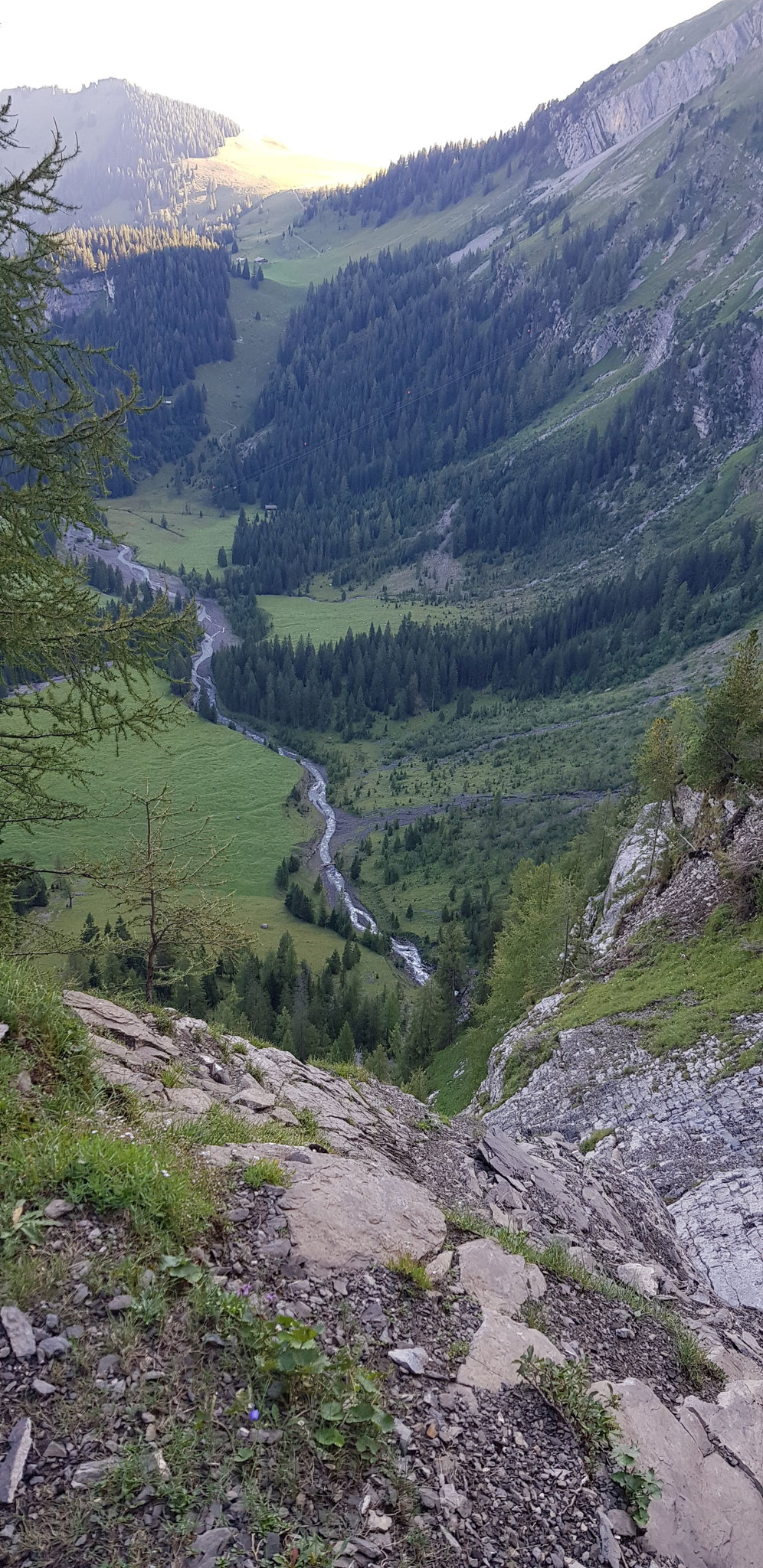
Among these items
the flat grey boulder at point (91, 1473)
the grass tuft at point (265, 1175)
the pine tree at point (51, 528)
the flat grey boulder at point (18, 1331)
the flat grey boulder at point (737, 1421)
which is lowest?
the flat grey boulder at point (737, 1421)

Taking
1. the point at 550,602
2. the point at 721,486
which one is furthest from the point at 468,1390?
the point at 721,486

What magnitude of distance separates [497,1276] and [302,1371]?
409 centimetres

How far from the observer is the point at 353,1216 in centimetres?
895

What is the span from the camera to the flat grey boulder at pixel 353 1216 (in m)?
8.30

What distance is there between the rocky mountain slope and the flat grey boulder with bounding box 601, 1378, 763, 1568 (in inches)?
1.1

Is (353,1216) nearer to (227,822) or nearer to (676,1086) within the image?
(676,1086)

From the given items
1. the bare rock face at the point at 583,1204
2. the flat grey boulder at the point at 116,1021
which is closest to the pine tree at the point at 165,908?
the flat grey boulder at the point at 116,1021

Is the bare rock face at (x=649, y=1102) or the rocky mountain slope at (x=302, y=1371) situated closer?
the rocky mountain slope at (x=302, y=1371)

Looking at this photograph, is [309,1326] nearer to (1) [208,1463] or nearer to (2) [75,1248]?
(1) [208,1463]

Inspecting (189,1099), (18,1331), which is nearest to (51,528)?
(189,1099)

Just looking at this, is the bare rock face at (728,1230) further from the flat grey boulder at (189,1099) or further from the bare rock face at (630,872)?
the bare rock face at (630,872)

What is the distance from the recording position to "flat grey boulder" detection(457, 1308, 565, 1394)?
7738mm

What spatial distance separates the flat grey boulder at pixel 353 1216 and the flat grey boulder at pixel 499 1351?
1.07m

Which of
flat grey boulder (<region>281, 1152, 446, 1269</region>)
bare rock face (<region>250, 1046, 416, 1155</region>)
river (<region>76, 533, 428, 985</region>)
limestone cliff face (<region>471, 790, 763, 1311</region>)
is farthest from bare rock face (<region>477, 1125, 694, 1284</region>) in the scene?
river (<region>76, 533, 428, 985</region>)
